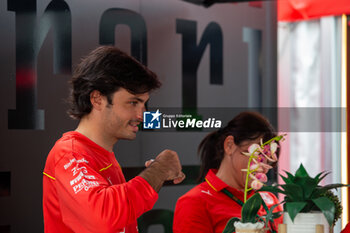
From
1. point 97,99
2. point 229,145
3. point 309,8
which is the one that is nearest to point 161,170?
point 97,99

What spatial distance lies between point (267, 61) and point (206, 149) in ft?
2.46

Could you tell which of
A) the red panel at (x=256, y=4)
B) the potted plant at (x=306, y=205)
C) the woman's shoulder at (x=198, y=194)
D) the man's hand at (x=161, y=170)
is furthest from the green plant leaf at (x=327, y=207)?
the red panel at (x=256, y=4)

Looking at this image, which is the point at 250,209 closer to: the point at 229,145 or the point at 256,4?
the point at 229,145

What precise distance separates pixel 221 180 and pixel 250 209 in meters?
0.76

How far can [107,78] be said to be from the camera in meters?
1.72

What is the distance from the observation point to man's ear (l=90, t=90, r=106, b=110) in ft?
5.69

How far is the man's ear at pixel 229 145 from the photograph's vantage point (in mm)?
2221

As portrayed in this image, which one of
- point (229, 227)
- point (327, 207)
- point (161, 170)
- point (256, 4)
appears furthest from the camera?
point (256, 4)

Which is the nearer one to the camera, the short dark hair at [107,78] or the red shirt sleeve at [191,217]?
the short dark hair at [107,78]

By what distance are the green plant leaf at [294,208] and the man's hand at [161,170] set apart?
0.42 m

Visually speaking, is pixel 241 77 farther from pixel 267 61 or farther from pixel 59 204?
pixel 59 204

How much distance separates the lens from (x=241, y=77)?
8.93 ft

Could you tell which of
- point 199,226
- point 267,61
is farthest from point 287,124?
point 199,226

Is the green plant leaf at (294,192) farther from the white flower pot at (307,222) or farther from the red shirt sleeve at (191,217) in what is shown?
the red shirt sleeve at (191,217)
